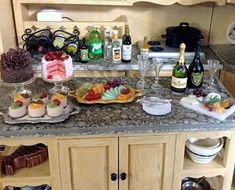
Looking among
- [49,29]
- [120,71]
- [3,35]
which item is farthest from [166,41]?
[3,35]

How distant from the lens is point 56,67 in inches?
66.7

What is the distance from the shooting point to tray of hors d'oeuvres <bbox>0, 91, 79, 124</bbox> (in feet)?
4.94

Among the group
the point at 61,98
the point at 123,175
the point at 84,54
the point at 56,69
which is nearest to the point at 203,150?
the point at 123,175

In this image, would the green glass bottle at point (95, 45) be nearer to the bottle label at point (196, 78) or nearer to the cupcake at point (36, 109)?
the bottle label at point (196, 78)

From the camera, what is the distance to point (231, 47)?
284 cm

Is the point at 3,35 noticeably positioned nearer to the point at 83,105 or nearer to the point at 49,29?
the point at 49,29

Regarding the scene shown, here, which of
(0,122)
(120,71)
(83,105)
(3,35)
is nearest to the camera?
(0,122)

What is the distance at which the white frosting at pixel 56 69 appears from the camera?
5.53ft

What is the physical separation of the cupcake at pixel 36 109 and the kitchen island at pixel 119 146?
0.06 m

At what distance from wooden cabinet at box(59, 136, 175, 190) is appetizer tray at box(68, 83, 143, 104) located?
0.22 meters

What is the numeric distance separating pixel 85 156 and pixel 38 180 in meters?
0.27

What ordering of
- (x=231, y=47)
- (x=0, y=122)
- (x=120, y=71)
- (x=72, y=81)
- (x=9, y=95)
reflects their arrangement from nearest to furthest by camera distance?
(x=0, y=122) < (x=9, y=95) < (x=72, y=81) < (x=120, y=71) < (x=231, y=47)

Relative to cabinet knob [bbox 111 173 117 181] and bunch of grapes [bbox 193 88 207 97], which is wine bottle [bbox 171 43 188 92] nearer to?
bunch of grapes [bbox 193 88 207 97]

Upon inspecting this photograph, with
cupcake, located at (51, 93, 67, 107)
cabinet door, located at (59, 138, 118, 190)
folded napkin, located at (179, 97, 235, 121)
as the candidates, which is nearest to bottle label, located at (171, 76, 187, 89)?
folded napkin, located at (179, 97, 235, 121)
